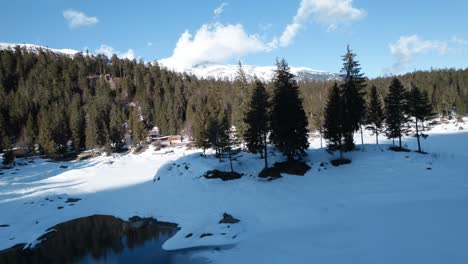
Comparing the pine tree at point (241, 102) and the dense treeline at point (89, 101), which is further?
the dense treeline at point (89, 101)

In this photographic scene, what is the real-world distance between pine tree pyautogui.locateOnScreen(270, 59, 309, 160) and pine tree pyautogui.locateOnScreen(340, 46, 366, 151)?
646cm

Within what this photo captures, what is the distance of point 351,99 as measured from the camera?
40906 mm

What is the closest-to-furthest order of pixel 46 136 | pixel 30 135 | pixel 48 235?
1. pixel 48 235
2. pixel 46 136
3. pixel 30 135

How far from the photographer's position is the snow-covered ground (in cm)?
1480

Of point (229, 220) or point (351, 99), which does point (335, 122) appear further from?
point (229, 220)

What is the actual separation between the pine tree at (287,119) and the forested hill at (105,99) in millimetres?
20053

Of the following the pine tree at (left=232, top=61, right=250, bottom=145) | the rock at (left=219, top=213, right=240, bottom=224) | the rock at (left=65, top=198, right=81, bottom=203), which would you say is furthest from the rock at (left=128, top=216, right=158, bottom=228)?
the pine tree at (left=232, top=61, right=250, bottom=145)

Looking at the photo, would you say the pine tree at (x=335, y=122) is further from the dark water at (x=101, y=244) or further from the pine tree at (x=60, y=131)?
the pine tree at (x=60, y=131)

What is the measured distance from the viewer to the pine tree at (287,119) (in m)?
36.9

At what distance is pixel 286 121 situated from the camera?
37.1 metres

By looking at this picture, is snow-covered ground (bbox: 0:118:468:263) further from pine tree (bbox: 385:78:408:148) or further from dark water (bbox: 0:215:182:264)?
pine tree (bbox: 385:78:408:148)

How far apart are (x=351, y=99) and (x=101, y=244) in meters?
35.2

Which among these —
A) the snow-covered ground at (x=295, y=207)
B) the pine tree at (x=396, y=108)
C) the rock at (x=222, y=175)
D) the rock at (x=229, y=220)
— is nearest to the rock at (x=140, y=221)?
the snow-covered ground at (x=295, y=207)

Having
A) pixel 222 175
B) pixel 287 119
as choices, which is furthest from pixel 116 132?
pixel 287 119
